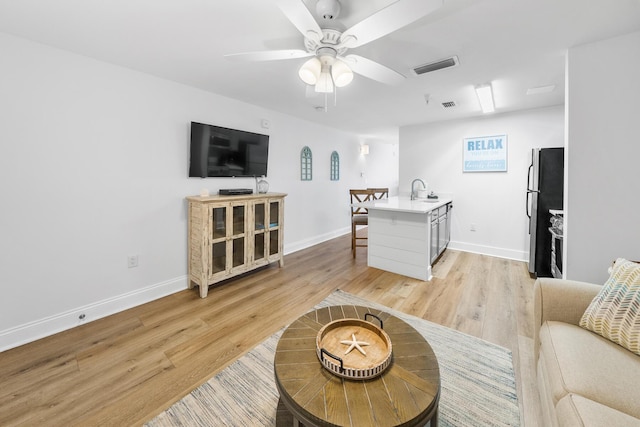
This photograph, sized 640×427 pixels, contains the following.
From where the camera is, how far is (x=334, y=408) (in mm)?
897

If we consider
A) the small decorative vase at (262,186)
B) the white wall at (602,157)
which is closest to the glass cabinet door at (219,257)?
the small decorative vase at (262,186)

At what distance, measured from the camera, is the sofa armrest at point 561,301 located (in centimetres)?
139

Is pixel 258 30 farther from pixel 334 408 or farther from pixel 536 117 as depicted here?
pixel 536 117

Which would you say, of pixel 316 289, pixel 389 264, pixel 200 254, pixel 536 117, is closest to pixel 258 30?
pixel 200 254

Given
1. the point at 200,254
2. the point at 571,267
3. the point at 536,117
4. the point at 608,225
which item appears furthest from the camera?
the point at 536,117

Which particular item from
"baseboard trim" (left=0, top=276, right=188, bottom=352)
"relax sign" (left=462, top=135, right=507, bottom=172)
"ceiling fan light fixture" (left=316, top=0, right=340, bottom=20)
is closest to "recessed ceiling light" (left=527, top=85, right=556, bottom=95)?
"relax sign" (left=462, top=135, right=507, bottom=172)

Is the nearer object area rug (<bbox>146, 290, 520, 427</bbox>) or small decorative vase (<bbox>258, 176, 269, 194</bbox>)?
area rug (<bbox>146, 290, 520, 427</bbox>)

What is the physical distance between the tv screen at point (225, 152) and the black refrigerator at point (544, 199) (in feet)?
11.2

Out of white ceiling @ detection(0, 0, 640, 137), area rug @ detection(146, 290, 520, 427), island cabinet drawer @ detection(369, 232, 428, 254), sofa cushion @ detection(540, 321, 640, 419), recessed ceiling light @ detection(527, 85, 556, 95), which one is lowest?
area rug @ detection(146, 290, 520, 427)

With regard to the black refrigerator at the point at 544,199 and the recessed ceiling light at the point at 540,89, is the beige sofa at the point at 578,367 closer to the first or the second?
the black refrigerator at the point at 544,199

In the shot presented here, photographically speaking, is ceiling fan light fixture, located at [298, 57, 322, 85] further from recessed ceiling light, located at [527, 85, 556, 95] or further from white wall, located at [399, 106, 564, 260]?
white wall, located at [399, 106, 564, 260]

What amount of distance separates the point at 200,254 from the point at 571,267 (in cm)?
343

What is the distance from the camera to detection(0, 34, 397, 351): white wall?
1958 millimetres

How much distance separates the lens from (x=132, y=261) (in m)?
2.57
